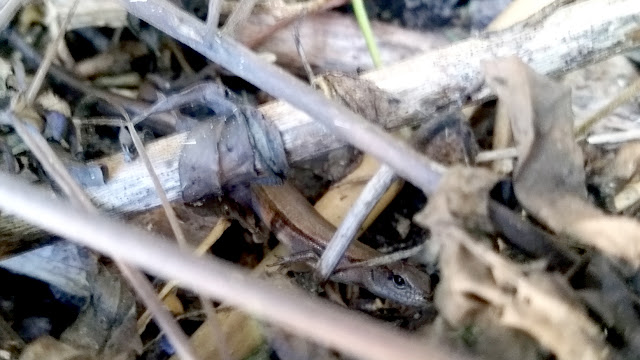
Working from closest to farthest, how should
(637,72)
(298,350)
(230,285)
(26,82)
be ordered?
(230,285), (298,350), (26,82), (637,72)

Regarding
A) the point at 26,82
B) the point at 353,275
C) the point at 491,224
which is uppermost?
the point at 26,82

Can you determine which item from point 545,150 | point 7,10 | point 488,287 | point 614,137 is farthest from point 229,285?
point 614,137

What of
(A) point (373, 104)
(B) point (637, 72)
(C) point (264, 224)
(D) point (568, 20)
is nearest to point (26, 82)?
(C) point (264, 224)

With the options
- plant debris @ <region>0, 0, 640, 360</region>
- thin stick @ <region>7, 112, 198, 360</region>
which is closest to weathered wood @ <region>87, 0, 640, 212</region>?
plant debris @ <region>0, 0, 640, 360</region>

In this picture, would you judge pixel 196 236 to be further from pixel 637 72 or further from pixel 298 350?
pixel 637 72

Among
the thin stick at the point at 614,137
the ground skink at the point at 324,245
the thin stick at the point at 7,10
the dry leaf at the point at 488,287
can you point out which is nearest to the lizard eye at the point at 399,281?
the ground skink at the point at 324,245

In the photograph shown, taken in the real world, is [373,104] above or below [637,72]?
above

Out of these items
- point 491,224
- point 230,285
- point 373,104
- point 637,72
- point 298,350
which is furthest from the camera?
point 637,72
